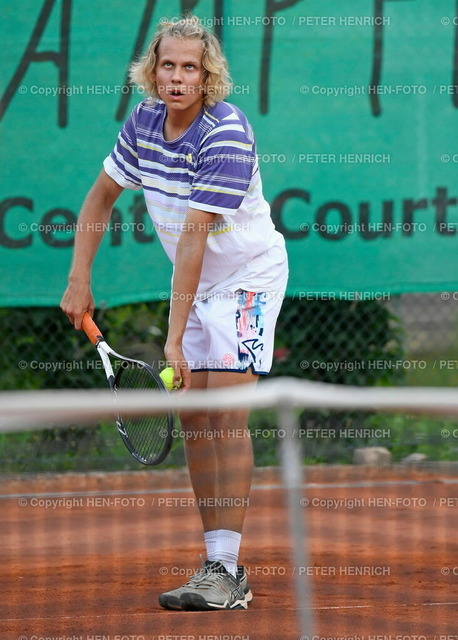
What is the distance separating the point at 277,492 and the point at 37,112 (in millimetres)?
2248

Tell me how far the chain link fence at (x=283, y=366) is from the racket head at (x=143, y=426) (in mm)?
2187

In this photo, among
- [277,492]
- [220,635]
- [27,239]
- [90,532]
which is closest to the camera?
[220,635]

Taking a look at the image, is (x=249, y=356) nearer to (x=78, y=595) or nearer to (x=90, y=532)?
(x=78, y=595)

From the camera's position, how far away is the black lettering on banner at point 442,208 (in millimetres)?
6012

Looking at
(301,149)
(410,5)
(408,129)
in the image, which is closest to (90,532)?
(301,149)

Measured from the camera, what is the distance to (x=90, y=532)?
4.93 metres

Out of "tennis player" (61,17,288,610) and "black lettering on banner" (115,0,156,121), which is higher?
"black lettering on banner" (115,0,156,121)

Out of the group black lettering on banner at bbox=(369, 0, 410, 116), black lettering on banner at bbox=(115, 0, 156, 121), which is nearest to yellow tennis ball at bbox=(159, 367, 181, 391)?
black lettering on banner at bbox=(115, 0, 156, 121)

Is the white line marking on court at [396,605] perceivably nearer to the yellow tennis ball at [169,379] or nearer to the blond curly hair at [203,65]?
the yellow tennis ball at [169,379]

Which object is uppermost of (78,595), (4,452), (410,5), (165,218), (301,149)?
(410,5)

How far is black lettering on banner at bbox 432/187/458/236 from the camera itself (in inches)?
237

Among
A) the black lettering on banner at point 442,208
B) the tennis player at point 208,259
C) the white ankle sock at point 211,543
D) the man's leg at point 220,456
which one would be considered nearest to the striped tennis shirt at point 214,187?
the tennis player at point 208,259

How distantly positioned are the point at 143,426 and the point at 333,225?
2652mm

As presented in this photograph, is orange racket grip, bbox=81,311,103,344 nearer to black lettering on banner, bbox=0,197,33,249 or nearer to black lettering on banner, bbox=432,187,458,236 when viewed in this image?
black lettering on banner, bbox=0,197,33,249
